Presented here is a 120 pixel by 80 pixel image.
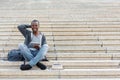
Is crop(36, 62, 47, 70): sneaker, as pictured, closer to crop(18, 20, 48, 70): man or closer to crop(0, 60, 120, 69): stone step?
Result: crop(18, 20, 48, 70): man

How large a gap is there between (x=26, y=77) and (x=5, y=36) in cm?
230

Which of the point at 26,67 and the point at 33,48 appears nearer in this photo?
the point at 26,67

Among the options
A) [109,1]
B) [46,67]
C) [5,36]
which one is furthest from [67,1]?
[46,67]

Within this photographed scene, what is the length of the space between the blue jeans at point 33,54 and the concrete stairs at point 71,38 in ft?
0.65

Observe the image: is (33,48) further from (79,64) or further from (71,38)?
(71,38)

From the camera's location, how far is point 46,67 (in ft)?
21.3

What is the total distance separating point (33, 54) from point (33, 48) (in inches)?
5.9

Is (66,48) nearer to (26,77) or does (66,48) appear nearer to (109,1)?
(26,77)

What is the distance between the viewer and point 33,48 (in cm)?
662

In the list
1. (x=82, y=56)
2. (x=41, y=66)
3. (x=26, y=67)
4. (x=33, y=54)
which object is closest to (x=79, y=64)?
(x=82, y=56)

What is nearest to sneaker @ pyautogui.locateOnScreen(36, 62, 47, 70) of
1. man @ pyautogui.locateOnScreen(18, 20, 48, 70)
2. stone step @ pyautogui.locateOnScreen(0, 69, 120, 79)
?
man @ pyautogui.locateOnScreen(18, 20, 48, 70)

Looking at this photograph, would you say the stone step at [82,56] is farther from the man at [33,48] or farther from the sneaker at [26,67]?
the sneaker at [26,67]

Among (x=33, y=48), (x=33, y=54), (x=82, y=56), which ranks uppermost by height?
(x=33, y=48)

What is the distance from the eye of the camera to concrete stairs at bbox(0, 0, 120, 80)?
6344mm
